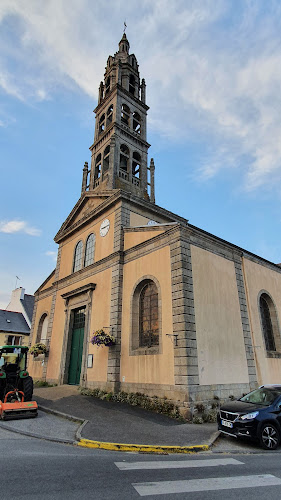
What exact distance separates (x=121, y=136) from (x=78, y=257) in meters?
9.22

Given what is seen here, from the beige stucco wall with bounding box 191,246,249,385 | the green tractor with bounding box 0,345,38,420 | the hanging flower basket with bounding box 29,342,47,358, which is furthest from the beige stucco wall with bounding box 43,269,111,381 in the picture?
the beige stucco wall with bounding box 191,246,249,385

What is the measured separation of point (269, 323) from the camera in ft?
49.6

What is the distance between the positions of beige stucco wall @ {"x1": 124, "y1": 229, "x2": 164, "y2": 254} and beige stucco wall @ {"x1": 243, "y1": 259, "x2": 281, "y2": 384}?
4956 millimetres

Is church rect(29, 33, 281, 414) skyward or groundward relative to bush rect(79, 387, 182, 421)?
skyward

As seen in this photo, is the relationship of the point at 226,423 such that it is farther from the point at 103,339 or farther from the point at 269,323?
the point at 269,323

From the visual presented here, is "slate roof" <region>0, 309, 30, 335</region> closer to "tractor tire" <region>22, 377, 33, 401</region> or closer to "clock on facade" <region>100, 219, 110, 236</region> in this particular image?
"clock on facade" <region>100, 219, 110, 236</region>

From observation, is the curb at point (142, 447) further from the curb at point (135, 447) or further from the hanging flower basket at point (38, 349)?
the hanging flower basket at point (38, 349)

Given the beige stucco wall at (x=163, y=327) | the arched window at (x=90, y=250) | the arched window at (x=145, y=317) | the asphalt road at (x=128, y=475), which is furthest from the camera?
the arched window at (x=90, y=250)

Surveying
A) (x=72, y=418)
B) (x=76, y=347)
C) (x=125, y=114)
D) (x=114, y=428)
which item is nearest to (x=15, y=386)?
(x=72, y=418)

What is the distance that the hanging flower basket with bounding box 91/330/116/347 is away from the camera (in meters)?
11.9

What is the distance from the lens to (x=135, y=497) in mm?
3555

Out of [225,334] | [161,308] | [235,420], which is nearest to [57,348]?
[161,308]

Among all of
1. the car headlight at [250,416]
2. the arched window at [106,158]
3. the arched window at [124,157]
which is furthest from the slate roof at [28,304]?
the car headlight at [250,416]

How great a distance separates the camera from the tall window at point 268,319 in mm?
14425
